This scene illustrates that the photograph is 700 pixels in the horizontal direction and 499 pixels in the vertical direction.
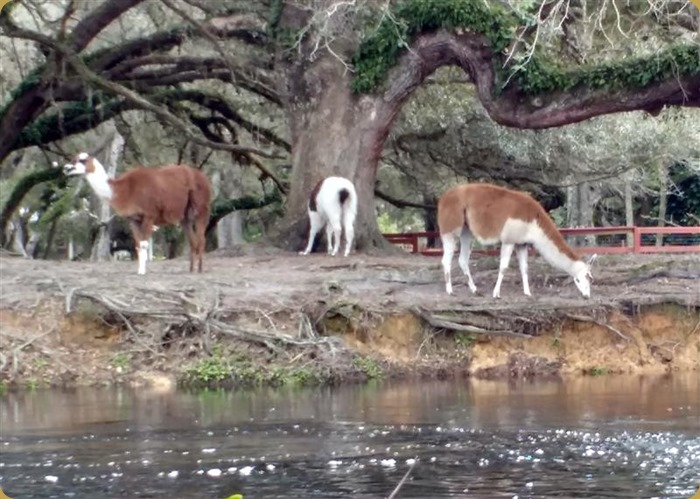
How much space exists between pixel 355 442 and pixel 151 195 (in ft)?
Answer: 29.4

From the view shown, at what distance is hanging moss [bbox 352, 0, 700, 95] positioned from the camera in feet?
73.7

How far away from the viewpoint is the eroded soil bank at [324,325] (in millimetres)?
19984

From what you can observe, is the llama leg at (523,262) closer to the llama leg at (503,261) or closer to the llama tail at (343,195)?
the llama leg at (503,261)

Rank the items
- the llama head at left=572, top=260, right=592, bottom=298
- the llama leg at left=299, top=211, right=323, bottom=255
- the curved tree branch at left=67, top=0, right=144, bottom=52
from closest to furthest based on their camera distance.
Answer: the llama head at left=572, top=260, right=592, bottom=298 → the llama leg at left=299, top=211, right=323, bottom=255 → the curved tree branch at left=67, top=0, right=144, bottom=52

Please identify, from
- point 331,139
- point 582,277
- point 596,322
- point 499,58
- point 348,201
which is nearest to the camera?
point 596,322

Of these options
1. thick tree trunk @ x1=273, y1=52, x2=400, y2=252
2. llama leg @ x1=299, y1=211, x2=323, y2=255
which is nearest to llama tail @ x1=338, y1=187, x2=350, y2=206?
llama leg @ x1=299, y1=211, x2=323, y2=255

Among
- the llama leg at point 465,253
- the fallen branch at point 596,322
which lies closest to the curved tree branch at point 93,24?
the llama leg at point 465,253

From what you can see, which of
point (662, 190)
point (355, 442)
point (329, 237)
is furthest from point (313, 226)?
point (662, 190)

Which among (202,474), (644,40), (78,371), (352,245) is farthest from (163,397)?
(644,40)

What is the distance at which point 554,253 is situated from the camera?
2250cm

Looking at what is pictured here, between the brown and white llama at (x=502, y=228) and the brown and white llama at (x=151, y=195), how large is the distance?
12.5 ft

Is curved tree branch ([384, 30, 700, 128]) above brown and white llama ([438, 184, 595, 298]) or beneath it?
above

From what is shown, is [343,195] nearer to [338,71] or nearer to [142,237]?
[338,71]

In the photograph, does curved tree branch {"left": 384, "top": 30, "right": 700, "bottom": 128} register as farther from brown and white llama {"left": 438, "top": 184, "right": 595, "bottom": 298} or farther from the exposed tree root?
the exposed tree root
